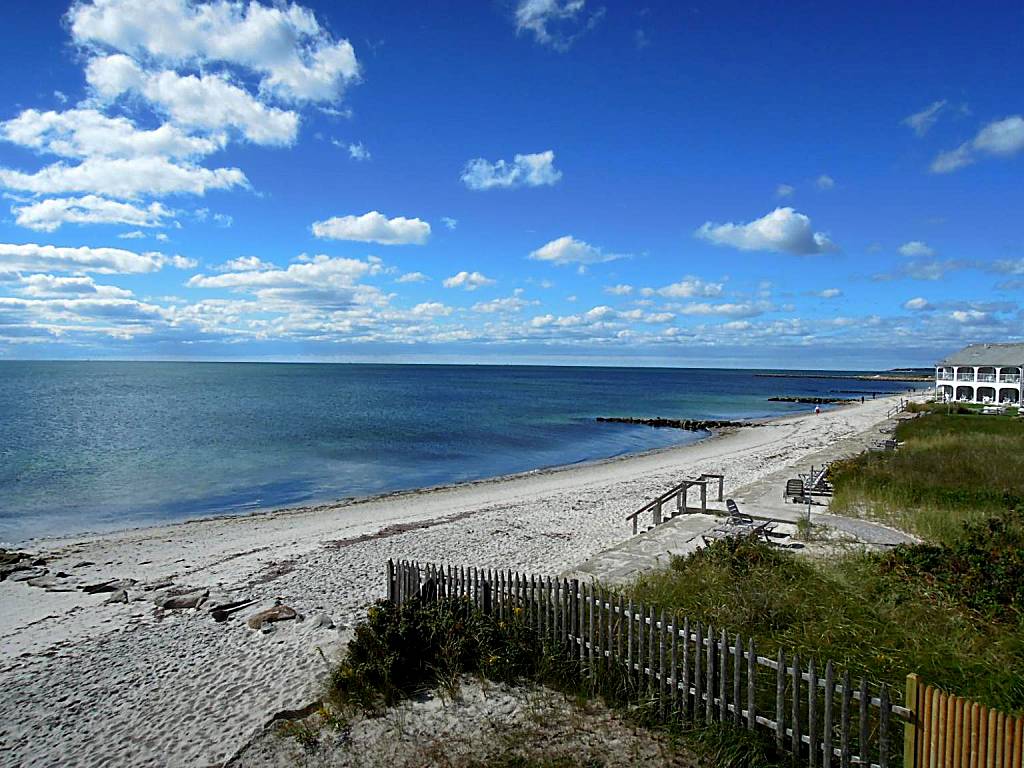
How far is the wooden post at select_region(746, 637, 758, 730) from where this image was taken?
251 inches

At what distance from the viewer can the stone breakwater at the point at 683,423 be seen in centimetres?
6356

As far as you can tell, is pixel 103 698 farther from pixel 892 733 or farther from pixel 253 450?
pixel 253 450

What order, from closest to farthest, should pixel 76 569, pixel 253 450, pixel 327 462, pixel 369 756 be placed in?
pixel 369 756 → pixel 76 569 → pixel 327 462 → pixel 253 450

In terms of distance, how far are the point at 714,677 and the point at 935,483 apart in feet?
55.0

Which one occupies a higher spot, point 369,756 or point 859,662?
point 859,662

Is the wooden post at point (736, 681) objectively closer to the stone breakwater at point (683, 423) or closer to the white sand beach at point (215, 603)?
the white sand beach at point (215, 603)

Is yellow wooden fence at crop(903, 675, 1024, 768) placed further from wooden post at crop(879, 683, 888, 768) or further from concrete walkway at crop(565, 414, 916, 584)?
concrete walkway at crop(565, 414, 916, 584)

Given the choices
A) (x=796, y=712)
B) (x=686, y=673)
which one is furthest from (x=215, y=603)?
(x=796, y=712)

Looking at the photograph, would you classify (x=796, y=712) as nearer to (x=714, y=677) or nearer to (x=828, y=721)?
(x=828, y=721)

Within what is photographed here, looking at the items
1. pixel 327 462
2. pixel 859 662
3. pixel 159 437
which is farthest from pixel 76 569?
pixel 159 437

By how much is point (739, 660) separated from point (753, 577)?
3973 millimetres

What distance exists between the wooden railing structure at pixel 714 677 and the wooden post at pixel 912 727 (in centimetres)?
3

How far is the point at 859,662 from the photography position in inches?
295

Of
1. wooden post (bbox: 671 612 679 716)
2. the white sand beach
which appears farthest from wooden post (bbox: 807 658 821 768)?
the white sand beach
